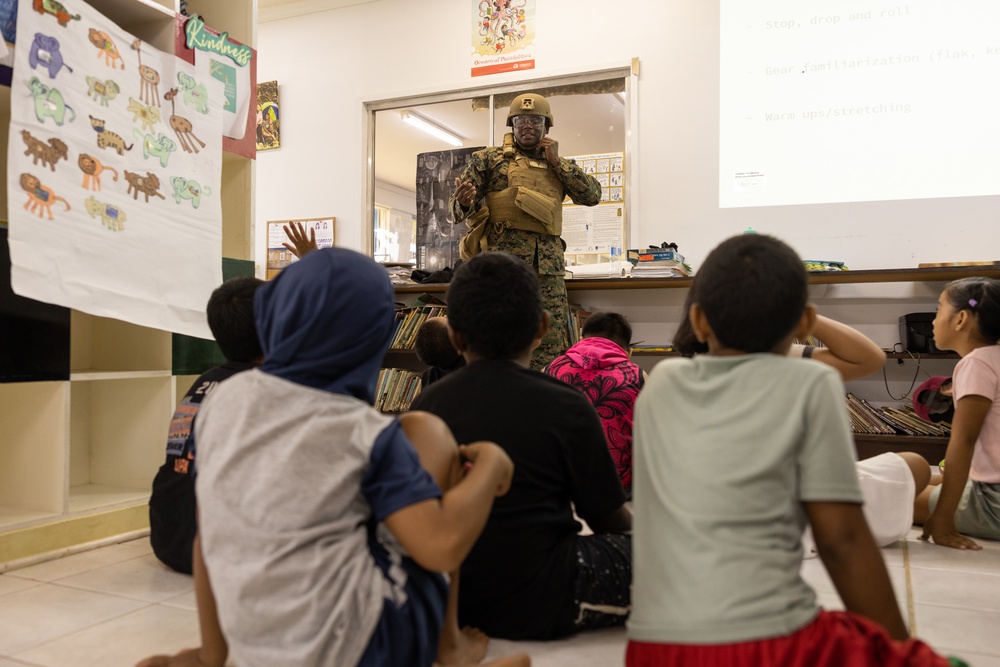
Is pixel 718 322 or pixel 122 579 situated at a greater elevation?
pixel 718 322

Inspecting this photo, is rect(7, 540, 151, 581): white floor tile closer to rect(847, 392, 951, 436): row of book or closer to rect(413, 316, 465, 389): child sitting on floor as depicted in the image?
rect(413, 316, 465, 389): child sitting on floor

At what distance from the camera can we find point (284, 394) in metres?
0.92

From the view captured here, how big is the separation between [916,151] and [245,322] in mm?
3476

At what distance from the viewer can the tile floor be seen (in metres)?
1.30

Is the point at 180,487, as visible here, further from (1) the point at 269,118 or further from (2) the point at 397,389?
(1) the point at 269,118

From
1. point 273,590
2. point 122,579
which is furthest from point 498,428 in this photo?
point 122,579

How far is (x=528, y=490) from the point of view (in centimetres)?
126

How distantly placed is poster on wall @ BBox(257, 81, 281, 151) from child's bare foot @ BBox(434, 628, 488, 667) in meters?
4.75

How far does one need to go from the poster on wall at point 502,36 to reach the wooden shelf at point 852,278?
→ 1.52 meters

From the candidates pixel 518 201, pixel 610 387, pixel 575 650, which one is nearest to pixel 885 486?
pixel 610 387

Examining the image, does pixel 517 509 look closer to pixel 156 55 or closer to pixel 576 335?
pixel 156 55

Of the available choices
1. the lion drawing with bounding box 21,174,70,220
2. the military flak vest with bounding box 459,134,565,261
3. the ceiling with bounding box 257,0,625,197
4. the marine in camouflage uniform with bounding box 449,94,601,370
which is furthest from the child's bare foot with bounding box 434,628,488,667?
the ceiling with bounding box 257,0,625,197

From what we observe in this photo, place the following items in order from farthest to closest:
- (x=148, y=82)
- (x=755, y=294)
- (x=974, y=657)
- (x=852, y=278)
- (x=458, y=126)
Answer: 1. (x=458, y=126)
2. (x=852, y=278)
3. (x=148, y=82)
4. (x=974, y=657)
5. (x=755, y=294)

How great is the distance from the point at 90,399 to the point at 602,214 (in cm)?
292
